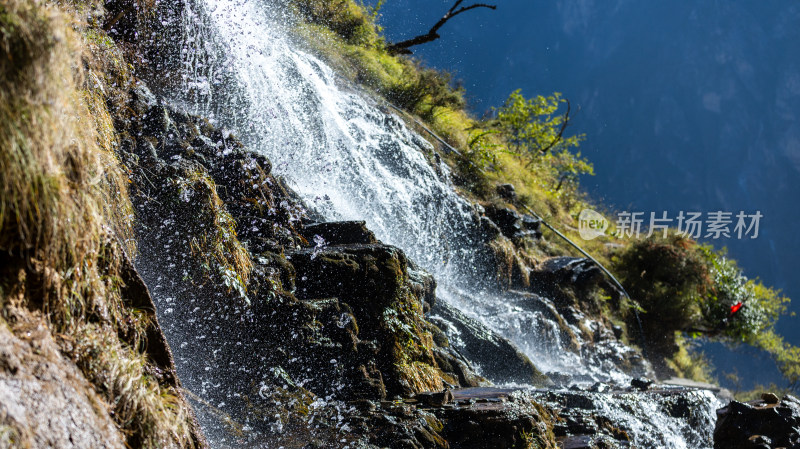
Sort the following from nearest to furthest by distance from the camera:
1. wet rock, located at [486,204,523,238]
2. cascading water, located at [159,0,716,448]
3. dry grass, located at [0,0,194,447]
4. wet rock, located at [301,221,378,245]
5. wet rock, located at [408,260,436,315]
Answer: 1. dry grass, located at [0,0,194,447]
2. wet rock, located at [301,221,378,245]
3. wet rock, located at [408,260,436,315]
4. cascading water, located at [159,0,716,448]
5. wet rock, located at [486,204,523,238]

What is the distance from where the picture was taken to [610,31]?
73625mm

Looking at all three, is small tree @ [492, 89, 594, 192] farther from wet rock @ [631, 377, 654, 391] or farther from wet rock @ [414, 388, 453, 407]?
wet rock @ [414, 388, 453, 407]

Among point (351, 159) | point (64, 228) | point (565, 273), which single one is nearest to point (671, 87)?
point (565, 273)

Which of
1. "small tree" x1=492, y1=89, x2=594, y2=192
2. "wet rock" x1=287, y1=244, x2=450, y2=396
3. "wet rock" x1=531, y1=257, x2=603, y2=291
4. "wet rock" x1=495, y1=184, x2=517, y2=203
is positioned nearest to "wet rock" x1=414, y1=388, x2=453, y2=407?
"wet rock" x1=287, y1=244, x2=450, y2=396

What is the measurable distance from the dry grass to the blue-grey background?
204 feet

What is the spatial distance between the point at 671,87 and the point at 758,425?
7312 cm

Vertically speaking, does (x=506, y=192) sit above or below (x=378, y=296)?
above

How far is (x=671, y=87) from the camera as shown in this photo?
71.8 m

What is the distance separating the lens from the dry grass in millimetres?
2285

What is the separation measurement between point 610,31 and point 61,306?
79107 mm

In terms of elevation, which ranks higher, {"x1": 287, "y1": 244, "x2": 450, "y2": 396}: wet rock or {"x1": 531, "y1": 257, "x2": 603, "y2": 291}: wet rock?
{"x1": 531, "y1": 257, "x2": 603, "y2": 291}: wet rock

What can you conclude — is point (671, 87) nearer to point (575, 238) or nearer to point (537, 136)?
point (537, 136)

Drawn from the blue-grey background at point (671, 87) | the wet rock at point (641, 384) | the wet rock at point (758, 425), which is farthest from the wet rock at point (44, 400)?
the blue-grey background at point (671, 87)

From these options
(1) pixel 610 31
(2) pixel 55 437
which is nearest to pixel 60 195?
(2) pixel 55 437
